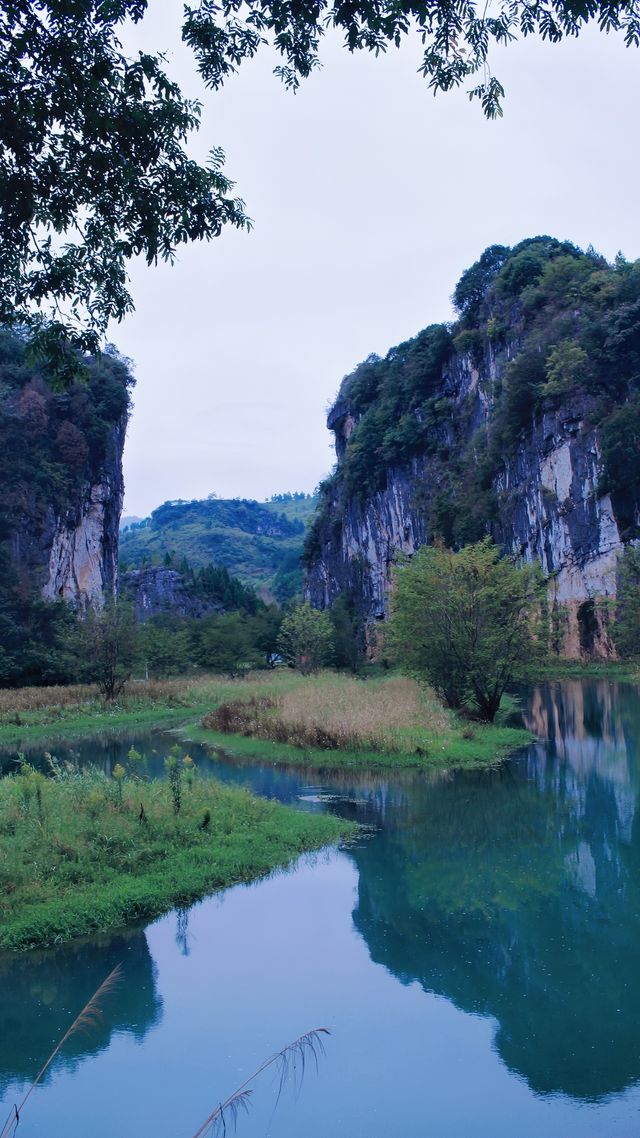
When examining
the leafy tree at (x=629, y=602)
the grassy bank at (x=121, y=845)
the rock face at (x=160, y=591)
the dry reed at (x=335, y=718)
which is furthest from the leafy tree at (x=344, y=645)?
the grassy bank at (x=121, y=845)

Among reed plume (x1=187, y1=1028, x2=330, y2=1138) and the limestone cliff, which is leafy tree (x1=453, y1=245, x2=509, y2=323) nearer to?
the limestone cliff

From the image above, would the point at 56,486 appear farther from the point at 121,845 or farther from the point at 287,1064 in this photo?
the point at 287,1064

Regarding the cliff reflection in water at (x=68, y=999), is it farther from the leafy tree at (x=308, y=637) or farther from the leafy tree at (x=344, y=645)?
the leafy tree at (x=344, y=645)

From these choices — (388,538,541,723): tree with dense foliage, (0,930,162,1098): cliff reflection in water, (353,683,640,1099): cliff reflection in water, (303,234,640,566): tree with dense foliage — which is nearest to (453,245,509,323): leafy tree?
(303,234,640,566): tree with dense foliage

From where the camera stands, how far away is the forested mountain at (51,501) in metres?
44.1

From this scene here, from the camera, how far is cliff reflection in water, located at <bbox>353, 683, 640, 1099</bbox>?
646 centimetres

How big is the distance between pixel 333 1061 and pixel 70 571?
4773cm

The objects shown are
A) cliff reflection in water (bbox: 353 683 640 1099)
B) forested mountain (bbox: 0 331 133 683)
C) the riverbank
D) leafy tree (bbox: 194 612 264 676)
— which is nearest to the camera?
cliff reflection in water (bbox: 353 683 640 1099)

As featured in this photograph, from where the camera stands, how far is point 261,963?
8.11m

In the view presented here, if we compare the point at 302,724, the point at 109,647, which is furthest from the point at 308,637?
the point at 302,724

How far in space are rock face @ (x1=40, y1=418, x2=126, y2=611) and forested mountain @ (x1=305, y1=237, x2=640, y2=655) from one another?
66.1 feet

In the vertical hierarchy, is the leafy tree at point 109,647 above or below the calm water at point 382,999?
above

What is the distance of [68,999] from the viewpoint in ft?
24.0

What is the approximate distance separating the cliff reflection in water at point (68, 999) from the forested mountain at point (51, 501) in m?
32.8
